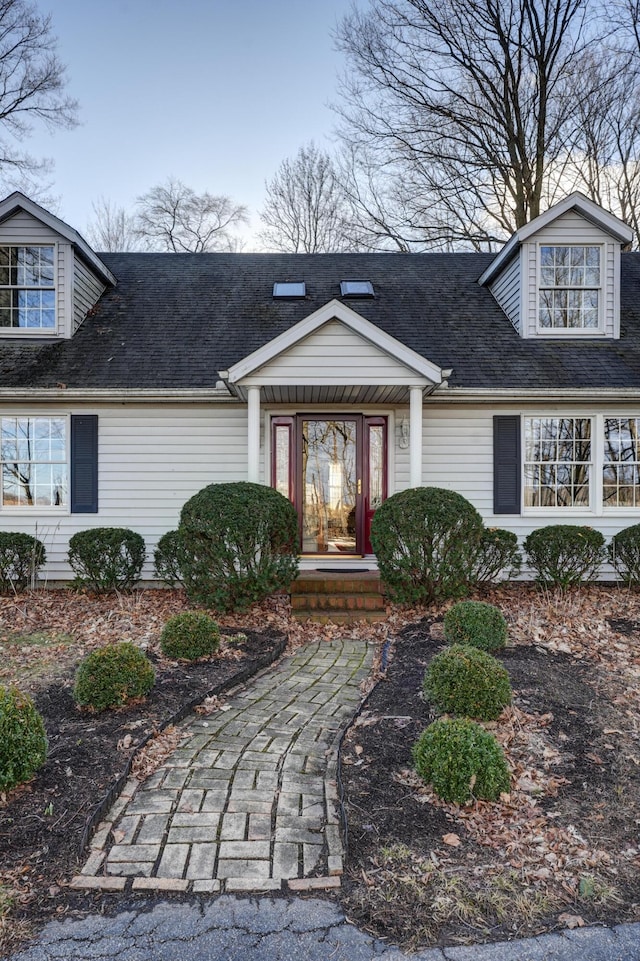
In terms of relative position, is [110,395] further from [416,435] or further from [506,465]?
[506,465]

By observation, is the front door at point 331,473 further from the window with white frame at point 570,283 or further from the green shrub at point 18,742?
the green shrub at point 18,742

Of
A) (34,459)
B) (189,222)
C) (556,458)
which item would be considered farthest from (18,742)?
(189,222)

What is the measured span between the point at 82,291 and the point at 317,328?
4.72m

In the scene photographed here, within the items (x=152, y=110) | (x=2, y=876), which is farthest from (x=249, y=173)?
(x=2, y=876)

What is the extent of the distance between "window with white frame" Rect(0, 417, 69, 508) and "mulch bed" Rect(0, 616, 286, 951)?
4.10 m

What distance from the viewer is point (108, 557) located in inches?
287

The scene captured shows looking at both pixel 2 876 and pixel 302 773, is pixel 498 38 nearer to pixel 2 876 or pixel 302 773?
pixel 302 773

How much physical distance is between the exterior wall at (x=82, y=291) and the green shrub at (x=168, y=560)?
4.08m

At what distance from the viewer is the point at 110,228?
69.4ft

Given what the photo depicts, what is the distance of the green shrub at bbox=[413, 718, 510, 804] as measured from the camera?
9.37 feet

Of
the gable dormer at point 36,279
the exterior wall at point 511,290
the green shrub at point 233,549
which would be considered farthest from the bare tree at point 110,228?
the green shrub at point 233,549

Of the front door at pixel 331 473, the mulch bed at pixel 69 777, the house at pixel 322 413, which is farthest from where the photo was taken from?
the front door at pixel 331 473

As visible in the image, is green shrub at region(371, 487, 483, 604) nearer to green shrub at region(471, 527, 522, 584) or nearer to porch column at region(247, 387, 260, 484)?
green shrub at region(471, 527, 522, 584)

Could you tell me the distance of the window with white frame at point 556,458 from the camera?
8.24 metres
